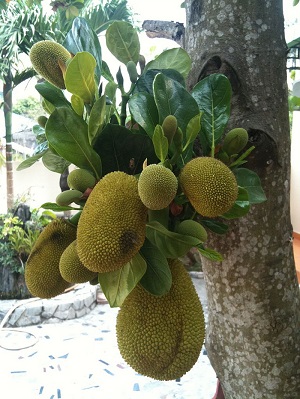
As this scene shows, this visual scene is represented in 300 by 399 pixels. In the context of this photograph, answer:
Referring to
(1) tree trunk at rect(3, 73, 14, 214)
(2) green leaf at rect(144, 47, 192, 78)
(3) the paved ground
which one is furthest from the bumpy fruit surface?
(1) tree trunk at rect(3, 73, 14, 214)

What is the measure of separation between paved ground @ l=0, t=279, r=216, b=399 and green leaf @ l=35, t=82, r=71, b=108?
6.43 feet

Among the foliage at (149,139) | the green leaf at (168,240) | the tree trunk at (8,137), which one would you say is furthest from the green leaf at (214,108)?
the tree trunk at (8,137)

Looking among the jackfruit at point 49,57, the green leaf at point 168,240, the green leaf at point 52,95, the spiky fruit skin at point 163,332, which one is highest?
the jackfruit at point 49,57

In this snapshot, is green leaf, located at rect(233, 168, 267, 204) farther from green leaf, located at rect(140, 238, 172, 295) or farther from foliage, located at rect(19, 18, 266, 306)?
green leaf, located at rect(140, 238, 172, 295)

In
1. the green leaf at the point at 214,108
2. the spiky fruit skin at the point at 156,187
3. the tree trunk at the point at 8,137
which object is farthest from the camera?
the tree trunk at the point at 8,137

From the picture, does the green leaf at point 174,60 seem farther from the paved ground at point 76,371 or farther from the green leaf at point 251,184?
the paved ground at point 76,371

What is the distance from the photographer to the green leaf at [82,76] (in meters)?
0.39

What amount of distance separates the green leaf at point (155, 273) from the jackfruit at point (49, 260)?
9cm

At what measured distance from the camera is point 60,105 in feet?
1.42

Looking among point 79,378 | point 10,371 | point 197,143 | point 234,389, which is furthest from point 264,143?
point 10,371

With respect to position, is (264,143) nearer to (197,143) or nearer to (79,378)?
(197,143)

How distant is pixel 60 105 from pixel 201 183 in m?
0.18

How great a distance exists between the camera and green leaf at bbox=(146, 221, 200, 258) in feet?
1.19

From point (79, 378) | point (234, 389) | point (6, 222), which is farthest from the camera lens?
point (6, 222)
